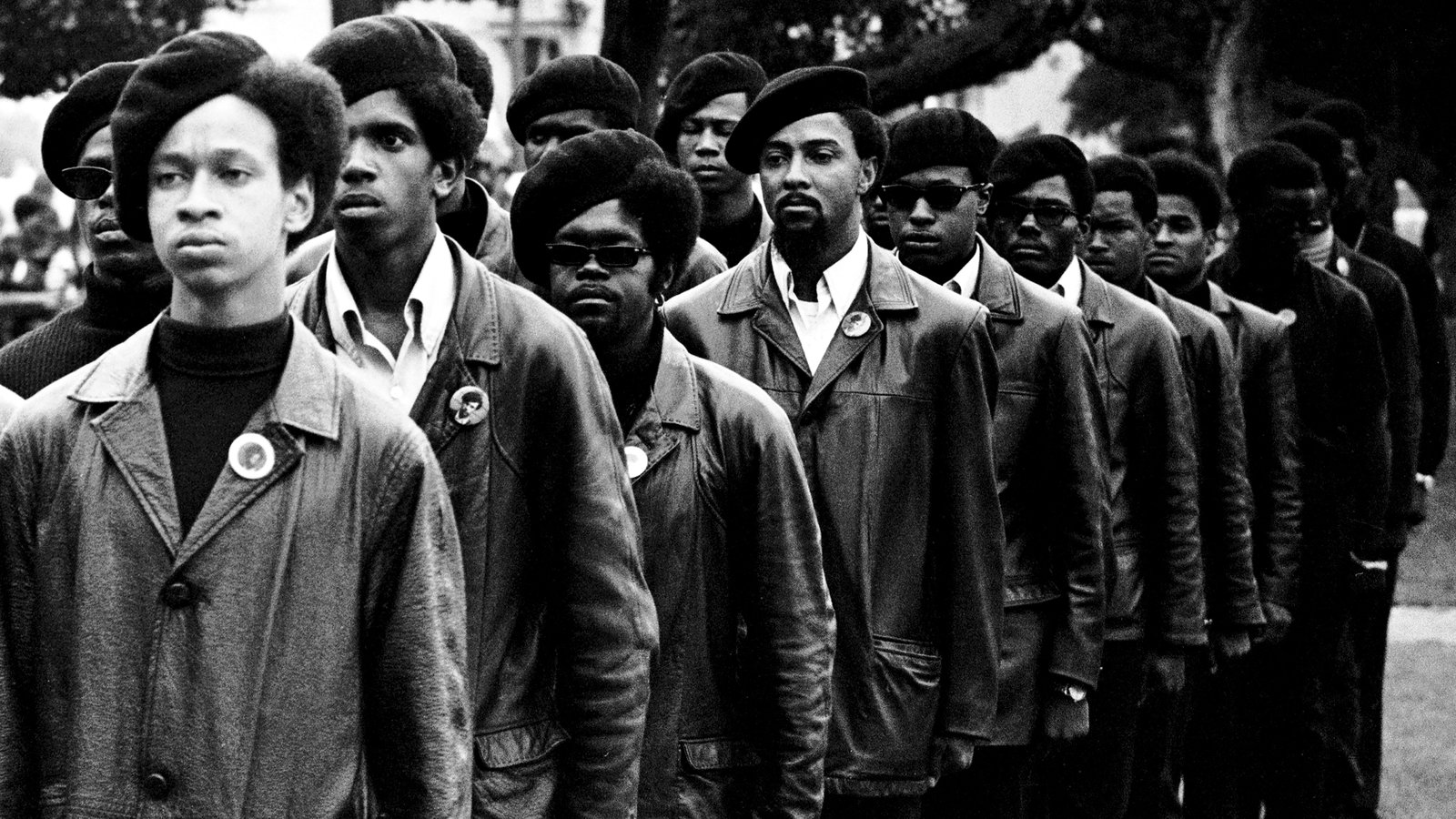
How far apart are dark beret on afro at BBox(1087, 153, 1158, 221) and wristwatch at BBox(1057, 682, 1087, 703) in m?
2.48

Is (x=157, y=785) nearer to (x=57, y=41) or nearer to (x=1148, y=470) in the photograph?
(x=1148, y=470)

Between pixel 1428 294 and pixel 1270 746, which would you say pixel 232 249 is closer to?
pixel 1270 746

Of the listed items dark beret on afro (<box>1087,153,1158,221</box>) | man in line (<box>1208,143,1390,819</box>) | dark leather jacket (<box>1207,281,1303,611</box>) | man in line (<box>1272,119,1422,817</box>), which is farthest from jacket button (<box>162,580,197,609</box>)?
man in line (<box>1272,119,1422,817</box>)

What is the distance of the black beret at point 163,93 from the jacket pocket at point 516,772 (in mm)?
1211

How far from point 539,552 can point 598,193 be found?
3.40 ft

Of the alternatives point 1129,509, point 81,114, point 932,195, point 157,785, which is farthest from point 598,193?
point 1129,509

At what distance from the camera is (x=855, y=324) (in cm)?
609

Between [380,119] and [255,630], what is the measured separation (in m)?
1.25

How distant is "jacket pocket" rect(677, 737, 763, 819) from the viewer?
16.9ft

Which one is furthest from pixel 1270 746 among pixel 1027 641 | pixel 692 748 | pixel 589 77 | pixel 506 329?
pixel 506 329

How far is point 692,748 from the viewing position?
5.16 m

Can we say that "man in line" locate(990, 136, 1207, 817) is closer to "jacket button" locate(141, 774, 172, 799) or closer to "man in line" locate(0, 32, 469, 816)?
"man in line" locate(0, 32, 469, 816)

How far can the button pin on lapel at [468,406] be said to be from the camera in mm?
4227

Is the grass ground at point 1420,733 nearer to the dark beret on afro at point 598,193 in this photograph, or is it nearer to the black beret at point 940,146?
the black beret at point 940,146
